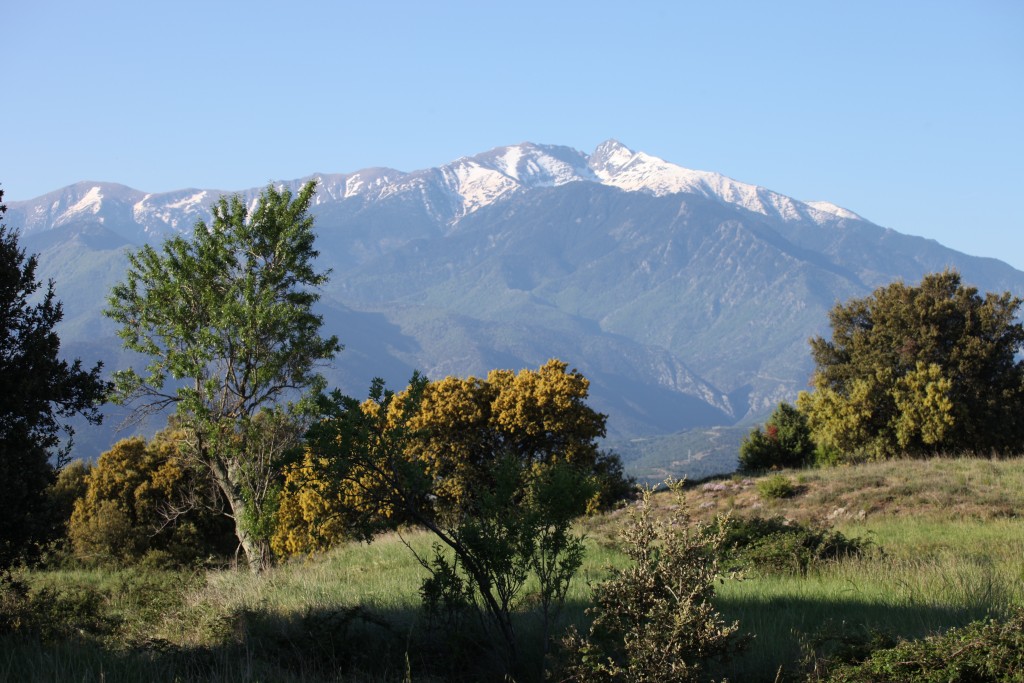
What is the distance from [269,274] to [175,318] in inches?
95.1

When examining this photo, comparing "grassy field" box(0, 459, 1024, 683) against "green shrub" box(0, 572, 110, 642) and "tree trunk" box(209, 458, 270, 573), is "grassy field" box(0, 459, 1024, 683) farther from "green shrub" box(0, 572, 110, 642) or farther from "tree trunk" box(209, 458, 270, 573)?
"tree trunk" box(209, 458, 270, 573)

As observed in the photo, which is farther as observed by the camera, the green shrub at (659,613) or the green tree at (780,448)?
the green tree at (780,448)

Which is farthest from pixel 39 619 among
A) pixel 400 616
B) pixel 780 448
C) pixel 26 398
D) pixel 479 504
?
pixel 780 448

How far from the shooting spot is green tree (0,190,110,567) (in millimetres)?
10797

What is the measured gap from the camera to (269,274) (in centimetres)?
2242

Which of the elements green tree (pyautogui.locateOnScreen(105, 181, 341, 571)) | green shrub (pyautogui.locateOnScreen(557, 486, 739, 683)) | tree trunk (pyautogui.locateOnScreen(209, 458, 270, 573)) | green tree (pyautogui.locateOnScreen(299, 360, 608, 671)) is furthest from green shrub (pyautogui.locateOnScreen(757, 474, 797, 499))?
green shrub (pyautogui.locateOnScreen(557, 486, 739, 683))

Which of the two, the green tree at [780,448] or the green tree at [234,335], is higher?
the green tree at [234,335]

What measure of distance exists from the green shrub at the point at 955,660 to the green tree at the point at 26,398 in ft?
29.9

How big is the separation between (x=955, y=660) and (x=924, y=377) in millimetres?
32580

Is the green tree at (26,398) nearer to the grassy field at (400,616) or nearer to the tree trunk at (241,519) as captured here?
the grassy field at (400,616)

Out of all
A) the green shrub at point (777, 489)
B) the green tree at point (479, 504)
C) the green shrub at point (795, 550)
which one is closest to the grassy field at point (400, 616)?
the green shrub at point (795, 550)

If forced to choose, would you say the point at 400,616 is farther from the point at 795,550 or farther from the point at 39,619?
the point at 795,550

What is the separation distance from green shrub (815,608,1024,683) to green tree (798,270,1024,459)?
98.3ft

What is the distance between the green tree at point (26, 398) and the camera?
10.8 metres
